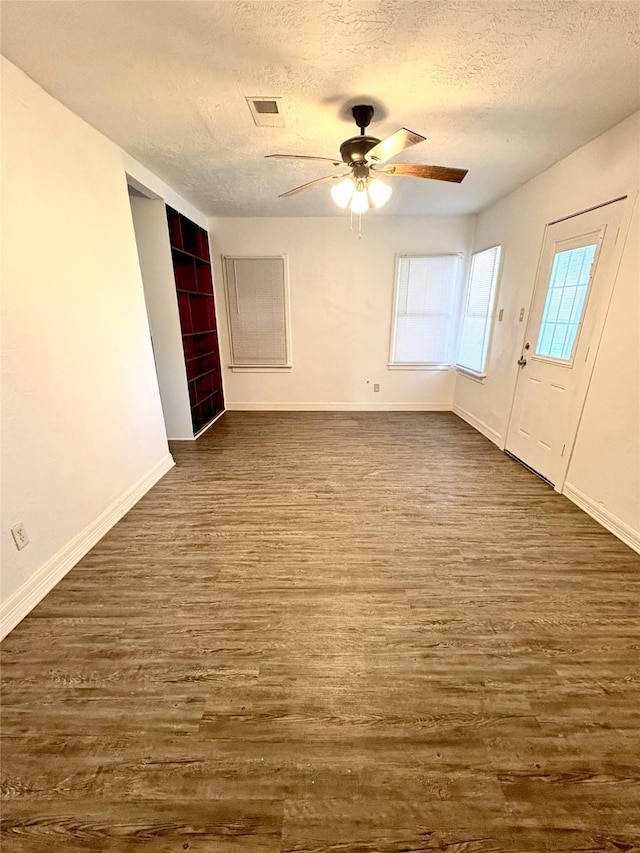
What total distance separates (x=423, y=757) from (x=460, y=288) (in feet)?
15.9

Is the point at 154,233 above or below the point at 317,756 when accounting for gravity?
above

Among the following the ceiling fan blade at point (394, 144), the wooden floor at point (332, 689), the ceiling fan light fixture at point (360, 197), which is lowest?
the wooden floor at point (332, 689)

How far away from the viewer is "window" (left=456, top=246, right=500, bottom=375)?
397cm

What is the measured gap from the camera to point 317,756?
3.78 feet

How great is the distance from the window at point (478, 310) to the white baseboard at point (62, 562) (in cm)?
398

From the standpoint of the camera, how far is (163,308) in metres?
3.55

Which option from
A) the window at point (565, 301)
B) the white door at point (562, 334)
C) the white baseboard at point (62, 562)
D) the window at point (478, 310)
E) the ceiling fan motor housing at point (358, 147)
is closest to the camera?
the white baseboard at point (62, 562)

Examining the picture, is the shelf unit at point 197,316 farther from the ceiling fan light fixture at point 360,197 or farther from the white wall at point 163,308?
the ceiling fan light fixture at point 360,197

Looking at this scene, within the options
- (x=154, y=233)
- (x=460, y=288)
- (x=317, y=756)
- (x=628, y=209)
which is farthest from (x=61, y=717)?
(x=460, y=288)

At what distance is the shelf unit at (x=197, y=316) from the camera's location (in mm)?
3759

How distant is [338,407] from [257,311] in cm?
181

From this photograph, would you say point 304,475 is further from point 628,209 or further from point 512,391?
point 628,209

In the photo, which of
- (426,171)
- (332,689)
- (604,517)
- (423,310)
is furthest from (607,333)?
(332,689)

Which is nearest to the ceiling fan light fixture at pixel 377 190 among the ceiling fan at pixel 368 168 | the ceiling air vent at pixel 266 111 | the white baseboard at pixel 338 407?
the ceiling fan at pixel 368 168
